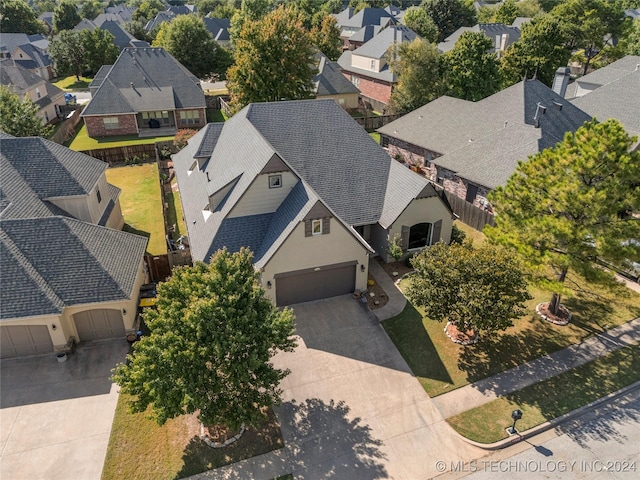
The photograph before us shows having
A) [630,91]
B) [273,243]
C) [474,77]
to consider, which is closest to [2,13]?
[474,77]

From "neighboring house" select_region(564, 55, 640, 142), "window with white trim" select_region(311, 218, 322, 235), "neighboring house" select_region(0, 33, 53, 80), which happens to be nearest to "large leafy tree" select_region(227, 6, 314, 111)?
"window with white trim" select_region(311, 218, 322, 235)

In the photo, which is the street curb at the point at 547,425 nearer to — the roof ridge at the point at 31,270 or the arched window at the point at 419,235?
the arched window at the point at 419,235

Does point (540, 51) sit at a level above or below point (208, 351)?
above

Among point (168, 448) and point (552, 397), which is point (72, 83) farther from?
point (552, 397)

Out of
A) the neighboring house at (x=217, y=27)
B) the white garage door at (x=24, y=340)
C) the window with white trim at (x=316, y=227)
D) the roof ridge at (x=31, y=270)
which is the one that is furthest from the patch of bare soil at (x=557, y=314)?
the neighboring house at (x=217, y=27)

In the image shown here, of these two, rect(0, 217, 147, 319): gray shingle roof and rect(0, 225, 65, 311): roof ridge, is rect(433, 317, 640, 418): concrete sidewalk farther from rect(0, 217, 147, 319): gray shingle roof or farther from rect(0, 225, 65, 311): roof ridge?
rect(0, 225, 65, 311): roof ridge

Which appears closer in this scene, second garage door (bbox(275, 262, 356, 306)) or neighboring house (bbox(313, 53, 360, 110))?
second garage door (bbox(275, 262, 356, 306))

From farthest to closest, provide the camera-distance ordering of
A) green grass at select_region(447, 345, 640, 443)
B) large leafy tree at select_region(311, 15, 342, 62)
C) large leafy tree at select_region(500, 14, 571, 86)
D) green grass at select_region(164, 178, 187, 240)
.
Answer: large leafy tree at select_region(311, 15, 342, 62) → large leafy tree at select_region(500, 14, 571, 86) → green grass at select_region(164, 178, 187, 240) → green grass at select_region(447, 345, 640, 443)

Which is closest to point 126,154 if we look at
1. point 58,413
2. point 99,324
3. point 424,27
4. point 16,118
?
point 16,118
